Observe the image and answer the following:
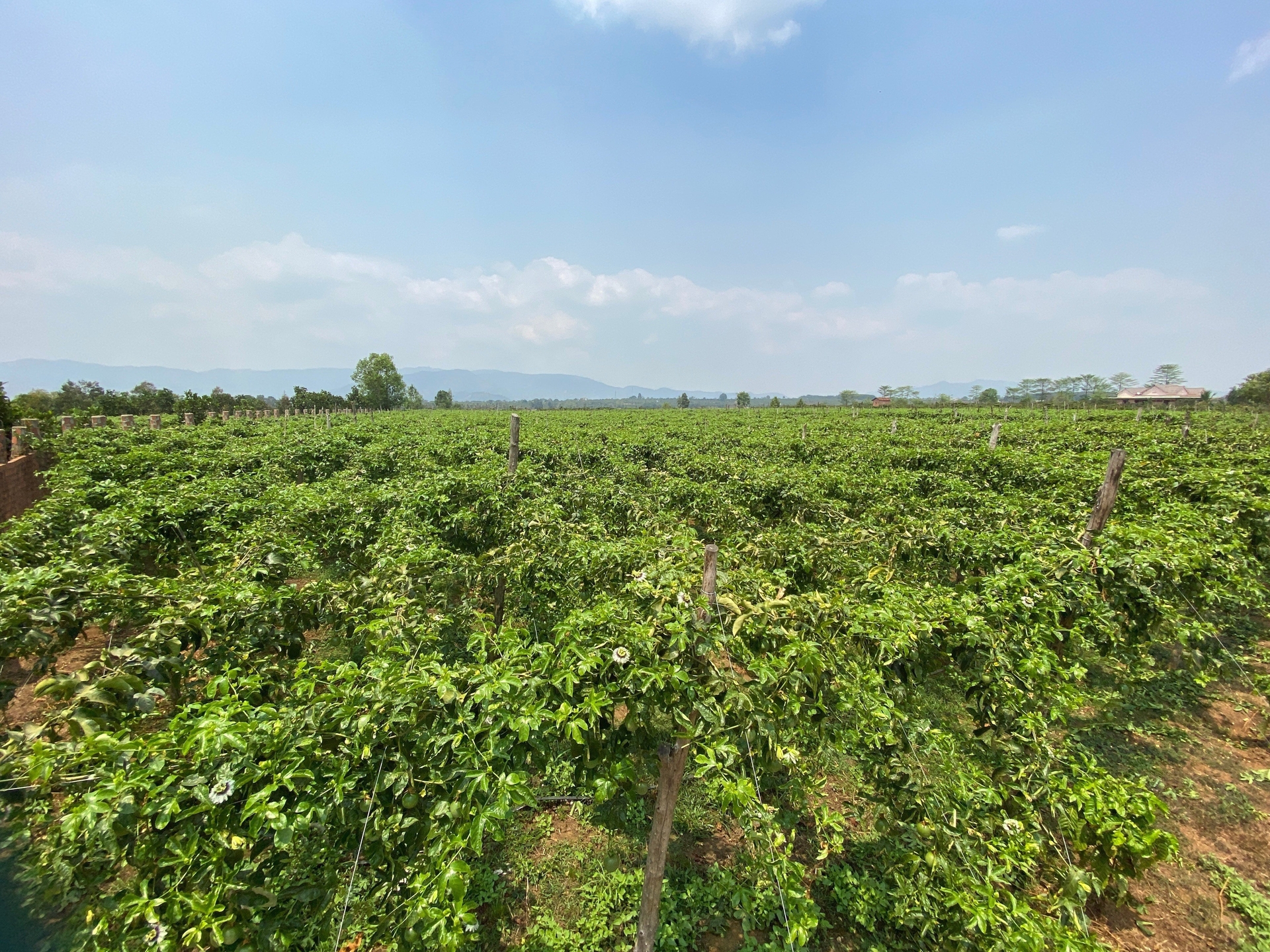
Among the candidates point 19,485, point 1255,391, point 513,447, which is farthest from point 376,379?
point 1255,391

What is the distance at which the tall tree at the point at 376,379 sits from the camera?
84062mm

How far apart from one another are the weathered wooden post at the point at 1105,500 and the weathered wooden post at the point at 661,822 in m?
5.26

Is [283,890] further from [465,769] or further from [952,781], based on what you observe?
[952,781]

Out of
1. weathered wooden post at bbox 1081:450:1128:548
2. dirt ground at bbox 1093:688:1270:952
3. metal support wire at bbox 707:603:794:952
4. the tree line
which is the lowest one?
dirt ground at bbox 1093:688:1270:952

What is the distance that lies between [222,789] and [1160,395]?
111 meters

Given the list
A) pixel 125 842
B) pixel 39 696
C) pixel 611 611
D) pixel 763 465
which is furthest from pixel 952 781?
pixel 763 465

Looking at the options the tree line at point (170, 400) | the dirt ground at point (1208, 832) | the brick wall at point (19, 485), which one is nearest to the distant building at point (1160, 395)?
the dirt ground at point (1208, 832)

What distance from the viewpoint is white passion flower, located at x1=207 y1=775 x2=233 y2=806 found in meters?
2.18

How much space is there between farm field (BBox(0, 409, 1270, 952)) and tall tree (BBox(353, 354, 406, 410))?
284 feet

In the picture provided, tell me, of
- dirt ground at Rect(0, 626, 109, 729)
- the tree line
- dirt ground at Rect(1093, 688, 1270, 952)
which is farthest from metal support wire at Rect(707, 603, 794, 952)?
the tree line

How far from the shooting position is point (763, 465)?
11812 millimetres

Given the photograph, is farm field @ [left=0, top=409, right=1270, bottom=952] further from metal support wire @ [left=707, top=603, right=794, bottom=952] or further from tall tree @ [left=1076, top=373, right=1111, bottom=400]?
tall tree @ [left=1076, top=373, right=1111, bottom=400]

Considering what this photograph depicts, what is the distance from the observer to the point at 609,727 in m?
2.99

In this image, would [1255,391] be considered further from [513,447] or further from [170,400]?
[170,400]
